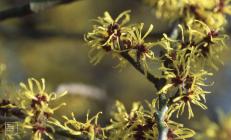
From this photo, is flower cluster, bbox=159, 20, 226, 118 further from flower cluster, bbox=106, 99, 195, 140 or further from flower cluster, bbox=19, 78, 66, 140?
flower cluster, bbox=19, 78, 66, 140

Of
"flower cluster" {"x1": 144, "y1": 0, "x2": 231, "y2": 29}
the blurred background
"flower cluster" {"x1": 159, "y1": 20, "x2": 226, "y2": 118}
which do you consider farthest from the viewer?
the blurred background

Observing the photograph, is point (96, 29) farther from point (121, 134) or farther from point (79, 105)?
point (79, 105)

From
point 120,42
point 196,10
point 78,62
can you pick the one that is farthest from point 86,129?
point 78,62

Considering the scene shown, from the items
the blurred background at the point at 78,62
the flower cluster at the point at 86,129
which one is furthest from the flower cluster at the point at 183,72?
the blurred background at the point at 78,62

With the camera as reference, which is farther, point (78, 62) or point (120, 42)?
point (78, 62)

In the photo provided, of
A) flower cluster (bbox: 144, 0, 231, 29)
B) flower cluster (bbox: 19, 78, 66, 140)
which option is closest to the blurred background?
flower cluster (bbox: 144, 0, 231, 29)

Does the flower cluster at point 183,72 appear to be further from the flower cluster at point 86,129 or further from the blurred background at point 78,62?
the blurred background at point 78,62

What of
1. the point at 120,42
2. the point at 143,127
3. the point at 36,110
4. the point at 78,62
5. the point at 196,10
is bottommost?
the point at 143,127

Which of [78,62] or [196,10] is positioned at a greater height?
[78,62]

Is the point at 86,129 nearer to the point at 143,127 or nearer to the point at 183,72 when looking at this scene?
the point at 143,127

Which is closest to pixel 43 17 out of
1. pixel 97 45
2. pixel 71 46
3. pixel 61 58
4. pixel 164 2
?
pixel 61 58

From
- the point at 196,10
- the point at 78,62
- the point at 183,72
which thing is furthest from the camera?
the point at 78,62

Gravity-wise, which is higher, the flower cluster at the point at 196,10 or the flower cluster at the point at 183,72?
the flower cluster at the point at 196,10
